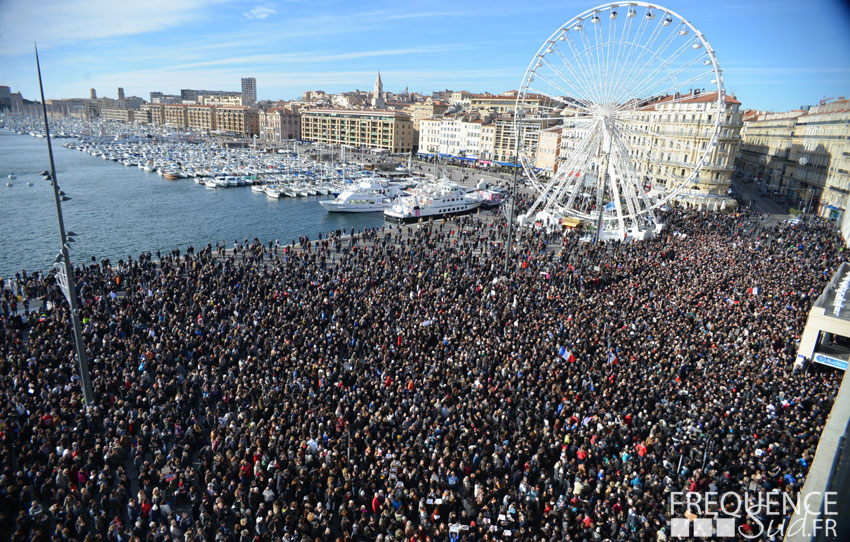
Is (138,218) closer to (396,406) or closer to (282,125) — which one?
(396,406)

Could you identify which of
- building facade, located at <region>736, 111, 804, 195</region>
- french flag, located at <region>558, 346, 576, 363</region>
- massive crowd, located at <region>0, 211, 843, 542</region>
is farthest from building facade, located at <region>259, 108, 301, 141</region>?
french flag, located at <region>558, 346, 576, 363</region>

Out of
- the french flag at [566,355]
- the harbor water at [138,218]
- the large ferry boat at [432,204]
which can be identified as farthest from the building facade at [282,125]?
the french flag at [566,355]

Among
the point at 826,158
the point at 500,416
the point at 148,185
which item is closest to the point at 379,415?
the point at 500,416

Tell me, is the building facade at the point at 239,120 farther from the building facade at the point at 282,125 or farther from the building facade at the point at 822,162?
the building facade at the point at 822,162

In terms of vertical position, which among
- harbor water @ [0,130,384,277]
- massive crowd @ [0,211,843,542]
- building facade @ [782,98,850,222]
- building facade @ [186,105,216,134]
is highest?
building facade @ [186,105,216,134]

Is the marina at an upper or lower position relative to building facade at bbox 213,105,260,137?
lower

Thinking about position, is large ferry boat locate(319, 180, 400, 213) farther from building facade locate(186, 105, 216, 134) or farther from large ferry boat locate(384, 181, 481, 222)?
building facade locate(186, 105, 216, 134)

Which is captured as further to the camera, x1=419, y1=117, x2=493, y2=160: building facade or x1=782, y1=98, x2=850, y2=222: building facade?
x1=419, y1=117, x2=493, y2=160: building facade
